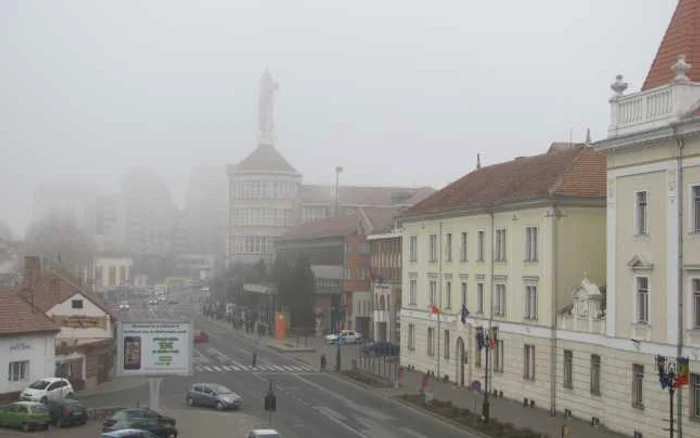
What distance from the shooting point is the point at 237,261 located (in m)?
162

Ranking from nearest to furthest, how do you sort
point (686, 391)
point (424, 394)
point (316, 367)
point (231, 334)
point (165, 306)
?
point (686, 391), point (424, 394), point (316, 367), point (231, 334), point (165, 306)

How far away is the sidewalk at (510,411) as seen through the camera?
131 ft

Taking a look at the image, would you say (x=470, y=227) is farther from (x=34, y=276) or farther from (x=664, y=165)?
(x=34, y=276)

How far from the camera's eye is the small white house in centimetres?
4809

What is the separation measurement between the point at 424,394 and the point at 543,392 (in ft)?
21.7

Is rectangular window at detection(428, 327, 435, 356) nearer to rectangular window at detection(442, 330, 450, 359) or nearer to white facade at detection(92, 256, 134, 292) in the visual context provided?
rectangular window at detection(442, 330, 450, 359)

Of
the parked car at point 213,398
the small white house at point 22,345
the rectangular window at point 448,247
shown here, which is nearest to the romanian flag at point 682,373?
the parked car at point 213,398

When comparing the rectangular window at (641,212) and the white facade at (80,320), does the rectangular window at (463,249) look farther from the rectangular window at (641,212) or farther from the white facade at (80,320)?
the white facade at (80,320)

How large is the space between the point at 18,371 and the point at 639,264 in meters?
30.6

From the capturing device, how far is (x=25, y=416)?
39844 millimetres

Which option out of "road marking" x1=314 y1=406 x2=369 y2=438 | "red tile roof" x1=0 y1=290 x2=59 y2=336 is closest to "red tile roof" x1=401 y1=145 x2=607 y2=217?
"road marking" x1=314 y1=406 x2=369 y2=438

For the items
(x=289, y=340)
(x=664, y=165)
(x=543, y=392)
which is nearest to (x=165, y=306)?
(x=289, y=340)

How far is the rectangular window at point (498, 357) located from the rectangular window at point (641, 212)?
1586 cm

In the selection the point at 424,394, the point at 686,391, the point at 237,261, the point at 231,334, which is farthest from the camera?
the point at 237,261
